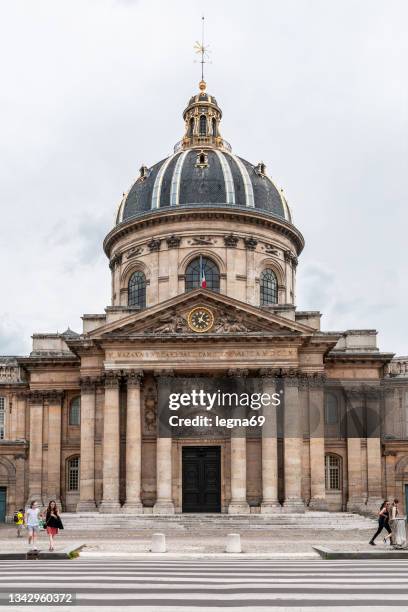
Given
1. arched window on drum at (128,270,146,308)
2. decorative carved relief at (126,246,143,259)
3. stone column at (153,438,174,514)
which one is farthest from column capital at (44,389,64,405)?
decorative carved relief at (126,246,143,259)

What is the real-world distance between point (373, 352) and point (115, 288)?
19.4 meters

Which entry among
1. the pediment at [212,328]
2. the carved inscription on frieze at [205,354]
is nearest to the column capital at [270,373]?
the carved inscription on frieze at [205,354]

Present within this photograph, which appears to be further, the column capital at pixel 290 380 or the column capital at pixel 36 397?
the column capital at pixel 36 397

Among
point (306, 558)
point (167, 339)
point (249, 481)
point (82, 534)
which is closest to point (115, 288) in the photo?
point (167, 339)

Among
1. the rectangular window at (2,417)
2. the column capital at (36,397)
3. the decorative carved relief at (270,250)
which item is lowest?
the rectangular window at (2,417)

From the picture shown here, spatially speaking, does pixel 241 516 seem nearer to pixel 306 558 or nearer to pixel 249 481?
pixel 249 481

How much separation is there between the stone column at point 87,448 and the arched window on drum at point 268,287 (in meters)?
14.5

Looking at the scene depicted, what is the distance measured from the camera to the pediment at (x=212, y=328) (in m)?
53.8

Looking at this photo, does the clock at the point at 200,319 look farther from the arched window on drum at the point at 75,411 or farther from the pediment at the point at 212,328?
the arched window on drum at the point at 75,411

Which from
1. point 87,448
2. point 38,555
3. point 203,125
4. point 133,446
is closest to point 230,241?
point 203,125

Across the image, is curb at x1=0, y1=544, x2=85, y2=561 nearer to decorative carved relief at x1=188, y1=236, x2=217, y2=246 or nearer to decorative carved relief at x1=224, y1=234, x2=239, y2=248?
decorative carved relief at x1=188, y1=236, x2=217, y2=246

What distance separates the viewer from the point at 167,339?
5397 cm

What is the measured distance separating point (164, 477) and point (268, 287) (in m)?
17.4

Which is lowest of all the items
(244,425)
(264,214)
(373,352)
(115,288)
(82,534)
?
(82,534)
